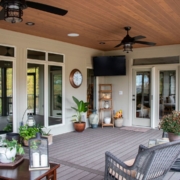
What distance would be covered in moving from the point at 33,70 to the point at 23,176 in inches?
161

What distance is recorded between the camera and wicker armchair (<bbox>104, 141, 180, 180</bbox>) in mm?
2207

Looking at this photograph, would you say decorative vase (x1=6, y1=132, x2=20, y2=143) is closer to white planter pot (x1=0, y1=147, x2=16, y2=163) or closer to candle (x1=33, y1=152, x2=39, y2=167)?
white planter pot (x1=0, y1=147, x2=16, y2=163)

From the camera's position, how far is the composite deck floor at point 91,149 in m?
3.67

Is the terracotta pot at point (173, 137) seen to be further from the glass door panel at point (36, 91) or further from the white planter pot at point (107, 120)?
the white planter pot at point (107, 120)

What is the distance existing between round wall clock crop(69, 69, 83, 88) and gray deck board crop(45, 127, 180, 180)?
4.81ft

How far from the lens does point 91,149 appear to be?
504 cm

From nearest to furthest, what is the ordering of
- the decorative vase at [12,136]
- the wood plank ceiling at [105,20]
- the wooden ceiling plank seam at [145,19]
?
the wood plank ceiling at [105,20] < the wooden ceiling plank seam at [145,19] < the decorative vase at [12,136]

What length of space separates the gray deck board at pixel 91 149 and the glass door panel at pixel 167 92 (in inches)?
34.6

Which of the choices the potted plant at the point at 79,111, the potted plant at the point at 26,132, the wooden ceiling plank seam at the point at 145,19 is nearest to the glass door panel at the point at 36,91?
the potted plant at the point at 26,132

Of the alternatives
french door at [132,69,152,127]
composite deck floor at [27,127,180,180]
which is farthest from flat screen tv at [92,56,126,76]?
composite deck floor at [27,127,180,180]

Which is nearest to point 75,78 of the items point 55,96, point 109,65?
point 55,96

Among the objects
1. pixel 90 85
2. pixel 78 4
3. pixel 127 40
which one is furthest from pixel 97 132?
pixel 78 4

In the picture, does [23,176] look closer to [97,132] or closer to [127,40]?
[127,40]

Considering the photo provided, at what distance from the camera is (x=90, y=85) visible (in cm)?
793
